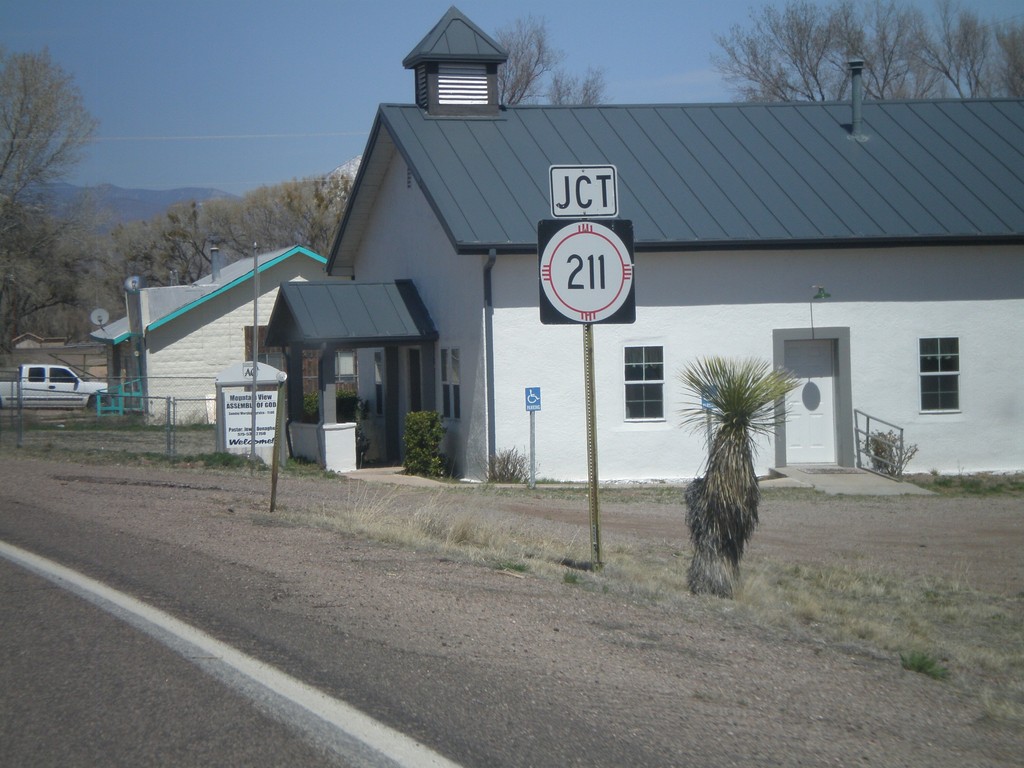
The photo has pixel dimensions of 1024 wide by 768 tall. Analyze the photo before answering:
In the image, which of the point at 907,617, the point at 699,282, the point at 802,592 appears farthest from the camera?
the point at 699,282

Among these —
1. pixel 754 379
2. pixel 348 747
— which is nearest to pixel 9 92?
pixel 754 379

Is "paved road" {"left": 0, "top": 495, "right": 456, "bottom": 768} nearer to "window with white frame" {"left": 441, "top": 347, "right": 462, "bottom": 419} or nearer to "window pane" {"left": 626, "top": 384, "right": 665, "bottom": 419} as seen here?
"window pane" {"left": 626, "top": 384, "right": 665, "bottom": 419}

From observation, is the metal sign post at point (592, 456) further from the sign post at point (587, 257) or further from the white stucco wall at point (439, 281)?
the white stucco wall at point (439, 281)

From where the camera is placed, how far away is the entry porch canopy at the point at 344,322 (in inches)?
821

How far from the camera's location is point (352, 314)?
21.4 meters

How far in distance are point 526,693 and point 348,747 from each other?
109cm

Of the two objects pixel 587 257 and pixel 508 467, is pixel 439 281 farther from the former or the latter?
pixel 587 257

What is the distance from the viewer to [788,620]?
839cm

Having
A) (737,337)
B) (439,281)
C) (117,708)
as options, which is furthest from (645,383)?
(117,708)

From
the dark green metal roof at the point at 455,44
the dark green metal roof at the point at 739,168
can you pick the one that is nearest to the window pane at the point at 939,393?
the dark green metal roof at the point at 739,168

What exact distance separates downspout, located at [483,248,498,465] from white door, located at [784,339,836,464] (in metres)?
5.66

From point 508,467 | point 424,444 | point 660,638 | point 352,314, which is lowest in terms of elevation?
point 660,638

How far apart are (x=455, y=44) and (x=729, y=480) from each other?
1609 centimetres

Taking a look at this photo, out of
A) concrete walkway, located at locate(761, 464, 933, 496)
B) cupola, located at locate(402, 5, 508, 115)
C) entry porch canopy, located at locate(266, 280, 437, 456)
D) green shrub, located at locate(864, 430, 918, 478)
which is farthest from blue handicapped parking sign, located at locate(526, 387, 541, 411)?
cupola, located at locate(402, 5, 508, 115)
